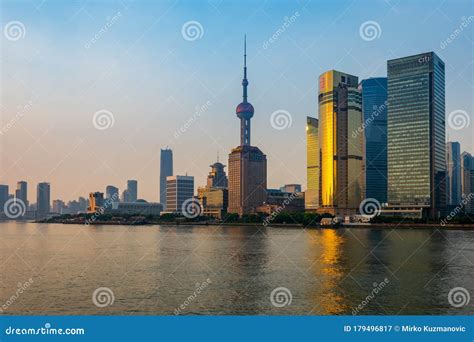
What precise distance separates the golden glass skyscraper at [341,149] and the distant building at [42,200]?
104m

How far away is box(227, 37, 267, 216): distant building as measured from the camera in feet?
524

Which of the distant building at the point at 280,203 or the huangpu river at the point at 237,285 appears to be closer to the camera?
the huangpu river at the point at 237,285

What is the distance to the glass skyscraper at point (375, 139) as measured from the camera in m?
153

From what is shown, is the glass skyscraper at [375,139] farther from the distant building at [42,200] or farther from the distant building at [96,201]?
the distant building at [42,200]

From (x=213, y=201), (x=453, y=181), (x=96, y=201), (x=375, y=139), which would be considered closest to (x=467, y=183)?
(x=453, y=181)

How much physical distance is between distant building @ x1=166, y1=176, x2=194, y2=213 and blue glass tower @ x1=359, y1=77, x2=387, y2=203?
208ft

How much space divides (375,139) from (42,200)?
125m

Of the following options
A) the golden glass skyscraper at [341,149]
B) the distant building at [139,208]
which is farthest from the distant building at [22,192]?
the golden glass skyscraper at [341,149]

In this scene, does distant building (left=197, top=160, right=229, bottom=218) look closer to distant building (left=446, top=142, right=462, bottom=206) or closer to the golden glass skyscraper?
the golden glass skyscraper

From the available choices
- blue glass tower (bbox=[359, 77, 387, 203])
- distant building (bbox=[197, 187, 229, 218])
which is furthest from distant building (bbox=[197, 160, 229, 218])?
blue glass tower (bbox=[359, 77, 387, 203])

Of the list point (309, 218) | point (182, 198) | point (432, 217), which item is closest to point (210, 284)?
point (309, 218)

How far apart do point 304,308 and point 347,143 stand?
421 feet

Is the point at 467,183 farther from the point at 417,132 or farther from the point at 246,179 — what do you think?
the point at 246,179

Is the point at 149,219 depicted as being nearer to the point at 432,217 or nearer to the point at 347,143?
the point at 347,143
